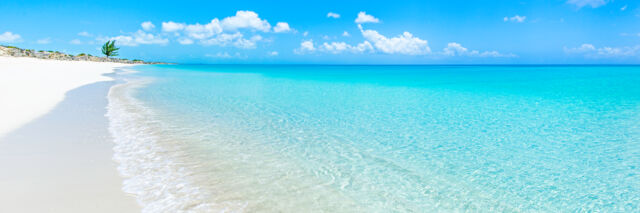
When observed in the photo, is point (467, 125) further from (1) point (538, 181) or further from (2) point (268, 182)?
(2) point (268, 182)

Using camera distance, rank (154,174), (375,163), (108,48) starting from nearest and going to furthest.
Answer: (154,174) → (375,163) → (108,48)

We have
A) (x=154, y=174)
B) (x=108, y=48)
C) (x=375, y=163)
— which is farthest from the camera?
(x=108, y=48)

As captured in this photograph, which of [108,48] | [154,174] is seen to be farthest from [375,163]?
[108,48]

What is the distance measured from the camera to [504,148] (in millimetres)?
5891

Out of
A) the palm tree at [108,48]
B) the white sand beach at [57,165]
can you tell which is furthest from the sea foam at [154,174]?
the palm tree at [108,48]

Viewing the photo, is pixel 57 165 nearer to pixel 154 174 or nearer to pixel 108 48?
pixel 154 174

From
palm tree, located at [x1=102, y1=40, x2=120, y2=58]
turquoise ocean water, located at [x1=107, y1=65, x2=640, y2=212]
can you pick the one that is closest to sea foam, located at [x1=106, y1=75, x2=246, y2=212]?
turquoise ocean water, located at [x1=107, y1=65, x2=640, y2=212]

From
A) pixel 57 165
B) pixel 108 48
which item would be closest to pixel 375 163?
pixel 57 165

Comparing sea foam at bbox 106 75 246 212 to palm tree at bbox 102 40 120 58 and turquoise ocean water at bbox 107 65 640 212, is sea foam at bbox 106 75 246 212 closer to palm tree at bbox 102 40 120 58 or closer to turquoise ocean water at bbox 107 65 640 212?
turquoise ocean water at bbox 107 65 640 212

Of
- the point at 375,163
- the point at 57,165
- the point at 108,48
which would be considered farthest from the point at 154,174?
the point at 108,48

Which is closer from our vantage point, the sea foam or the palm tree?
the sea foam

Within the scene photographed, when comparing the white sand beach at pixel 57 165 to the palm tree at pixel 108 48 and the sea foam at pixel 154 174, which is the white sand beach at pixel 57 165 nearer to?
the sea foam at pixel 154 174

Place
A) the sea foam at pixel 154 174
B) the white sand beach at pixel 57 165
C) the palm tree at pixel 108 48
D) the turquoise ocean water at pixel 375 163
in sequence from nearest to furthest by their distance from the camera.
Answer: the white sand beach at pixel 57 165
the sea foam at pixel 154 174
the turquoise ocean water at pixel 375 163
the palm tree at pixel 108 48

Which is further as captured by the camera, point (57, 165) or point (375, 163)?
point (375, 163)
